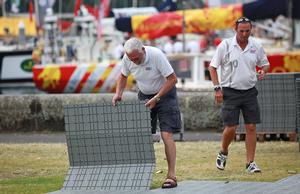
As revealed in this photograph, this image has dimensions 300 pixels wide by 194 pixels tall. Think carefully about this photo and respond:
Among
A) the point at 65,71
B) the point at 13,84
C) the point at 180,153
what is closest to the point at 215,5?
the point at 65,71

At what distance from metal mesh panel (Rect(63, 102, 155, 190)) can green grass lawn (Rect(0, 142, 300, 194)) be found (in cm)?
43

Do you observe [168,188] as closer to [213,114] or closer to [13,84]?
[213,114]

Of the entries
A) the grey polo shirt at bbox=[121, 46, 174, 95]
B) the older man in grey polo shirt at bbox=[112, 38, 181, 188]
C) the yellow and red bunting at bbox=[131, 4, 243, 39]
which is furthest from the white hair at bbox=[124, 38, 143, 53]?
the yellow and red bunting at bbox=[131, 4, 243, 39]

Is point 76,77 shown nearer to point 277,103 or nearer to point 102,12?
point 102,12

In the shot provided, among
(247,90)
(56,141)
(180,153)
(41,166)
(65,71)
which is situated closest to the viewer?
(247,90)

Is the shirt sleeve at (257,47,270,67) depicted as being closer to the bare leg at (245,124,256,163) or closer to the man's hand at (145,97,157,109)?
the bare leg at (245,124,256,163)

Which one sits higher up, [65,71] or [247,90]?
[247,90]

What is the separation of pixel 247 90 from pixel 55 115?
7320 millimetres

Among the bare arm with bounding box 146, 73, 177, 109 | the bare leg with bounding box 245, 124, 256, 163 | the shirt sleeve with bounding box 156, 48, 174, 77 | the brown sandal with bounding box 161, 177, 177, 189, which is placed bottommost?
the brown sandal with bounding box 161, 177, 177, 189

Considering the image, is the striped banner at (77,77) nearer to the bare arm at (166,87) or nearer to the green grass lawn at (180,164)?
the green grass lawn at (180,164)

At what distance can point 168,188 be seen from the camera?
9.16m

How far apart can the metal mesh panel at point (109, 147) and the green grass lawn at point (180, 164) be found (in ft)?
1.42

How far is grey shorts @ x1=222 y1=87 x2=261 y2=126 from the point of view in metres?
10.6

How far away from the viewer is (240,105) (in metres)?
10.6
